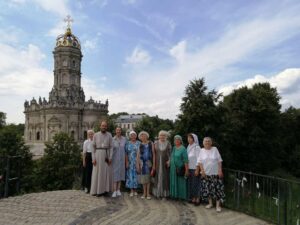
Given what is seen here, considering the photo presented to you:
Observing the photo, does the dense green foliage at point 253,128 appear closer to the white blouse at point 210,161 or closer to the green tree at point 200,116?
the green tree at point 200,116

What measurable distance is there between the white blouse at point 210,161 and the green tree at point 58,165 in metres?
18.9

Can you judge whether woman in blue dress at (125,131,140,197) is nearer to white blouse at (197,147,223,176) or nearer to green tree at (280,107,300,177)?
white blouse at (197,147,223,176)

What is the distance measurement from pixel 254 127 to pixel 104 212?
2203 centimetres

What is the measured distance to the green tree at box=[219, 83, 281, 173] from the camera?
2656 cm

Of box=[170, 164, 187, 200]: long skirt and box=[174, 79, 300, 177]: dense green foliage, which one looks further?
box=[174, 79, 300, 177]: dense green foliage

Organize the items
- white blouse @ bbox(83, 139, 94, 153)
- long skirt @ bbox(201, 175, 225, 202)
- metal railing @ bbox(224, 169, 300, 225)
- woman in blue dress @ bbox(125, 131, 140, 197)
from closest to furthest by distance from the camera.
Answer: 1. metal railing @ bbox(224, 169, 300, 225)
2. long skirt @ bbox(201, 175, 225, 202)
3. woman in blue dress @ bbox(125, 131, 140, 197)
4. white blouse @ bbox(83, 139, 94, 153)

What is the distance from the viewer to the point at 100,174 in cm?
910

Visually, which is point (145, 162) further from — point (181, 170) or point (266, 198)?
point (266, 198)

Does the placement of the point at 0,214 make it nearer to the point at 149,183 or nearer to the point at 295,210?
the point at 149,183

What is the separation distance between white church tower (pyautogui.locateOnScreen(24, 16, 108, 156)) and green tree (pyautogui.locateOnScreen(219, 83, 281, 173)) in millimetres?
36384

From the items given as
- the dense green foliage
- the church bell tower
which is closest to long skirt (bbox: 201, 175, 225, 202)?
the dense green foliage

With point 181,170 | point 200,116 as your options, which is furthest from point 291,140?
point 181,170

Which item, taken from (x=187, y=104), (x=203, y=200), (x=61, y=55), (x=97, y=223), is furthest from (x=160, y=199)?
(x=61, y=55)

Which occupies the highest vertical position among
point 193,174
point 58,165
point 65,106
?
point 65,106
